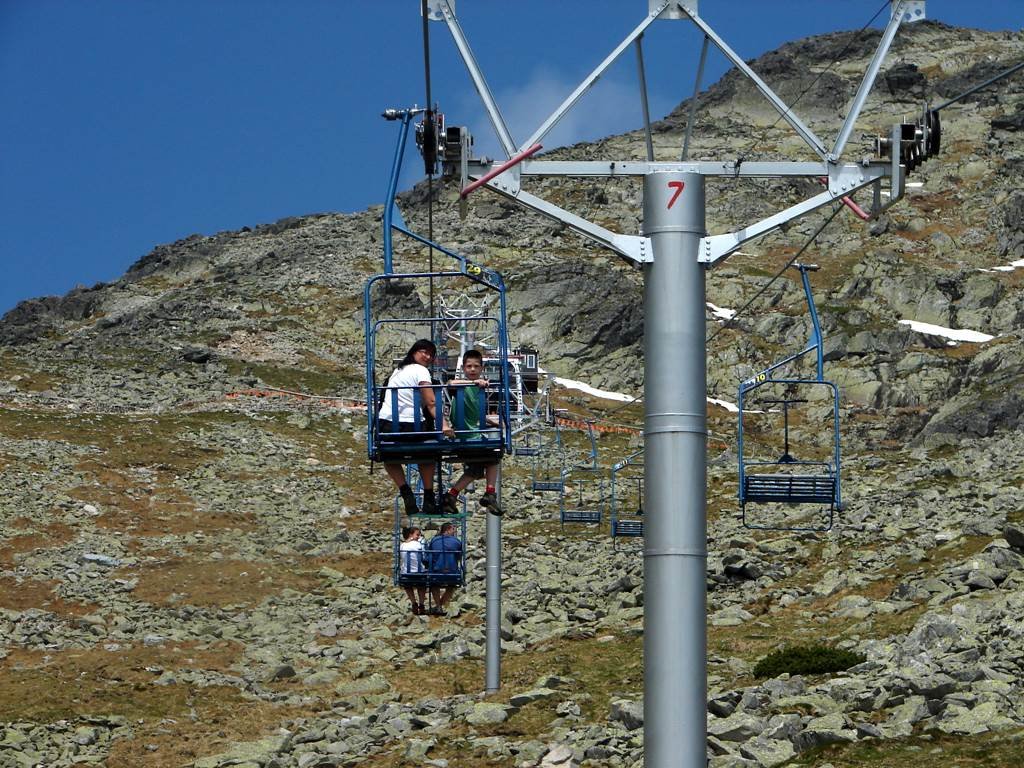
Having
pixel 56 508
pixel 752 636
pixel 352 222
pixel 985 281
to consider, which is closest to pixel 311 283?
pixel 352 222

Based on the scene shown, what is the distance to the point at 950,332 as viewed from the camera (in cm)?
10525

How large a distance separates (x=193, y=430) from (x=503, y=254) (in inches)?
2794

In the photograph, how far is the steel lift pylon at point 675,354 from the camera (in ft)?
25.7

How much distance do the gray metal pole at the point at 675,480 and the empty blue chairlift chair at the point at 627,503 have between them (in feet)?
91.2

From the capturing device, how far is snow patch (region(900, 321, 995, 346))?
102625 mm

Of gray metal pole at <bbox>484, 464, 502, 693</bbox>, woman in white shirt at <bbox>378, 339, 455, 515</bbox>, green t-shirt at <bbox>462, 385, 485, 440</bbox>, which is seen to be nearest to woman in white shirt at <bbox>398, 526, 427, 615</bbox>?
gray metal pole at <bbox>484, 464, 502, 693</bbox>

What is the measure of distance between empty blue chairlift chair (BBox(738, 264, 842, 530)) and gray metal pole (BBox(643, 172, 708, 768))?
Answer: 47.5ft

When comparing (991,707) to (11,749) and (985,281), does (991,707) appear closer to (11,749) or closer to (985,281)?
(11,749)

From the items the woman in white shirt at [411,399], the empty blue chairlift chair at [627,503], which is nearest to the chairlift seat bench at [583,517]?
the empty blue chairlift chair at [627,503]

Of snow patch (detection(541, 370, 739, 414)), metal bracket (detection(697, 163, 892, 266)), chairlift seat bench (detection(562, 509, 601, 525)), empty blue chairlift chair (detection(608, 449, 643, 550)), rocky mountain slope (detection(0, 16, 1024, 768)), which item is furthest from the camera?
snow patch (detection(541, 370, 739, 414))

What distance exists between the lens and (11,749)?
89.9 ft

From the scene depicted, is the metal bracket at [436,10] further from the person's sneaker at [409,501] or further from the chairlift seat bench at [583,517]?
the chairlift seat bench at [583,517]

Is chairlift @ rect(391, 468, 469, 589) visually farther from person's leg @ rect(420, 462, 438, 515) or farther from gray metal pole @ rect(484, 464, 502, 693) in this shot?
person's leg @ rect(420, 462, 438, 515)

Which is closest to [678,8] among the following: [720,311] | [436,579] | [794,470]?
[436,579]
